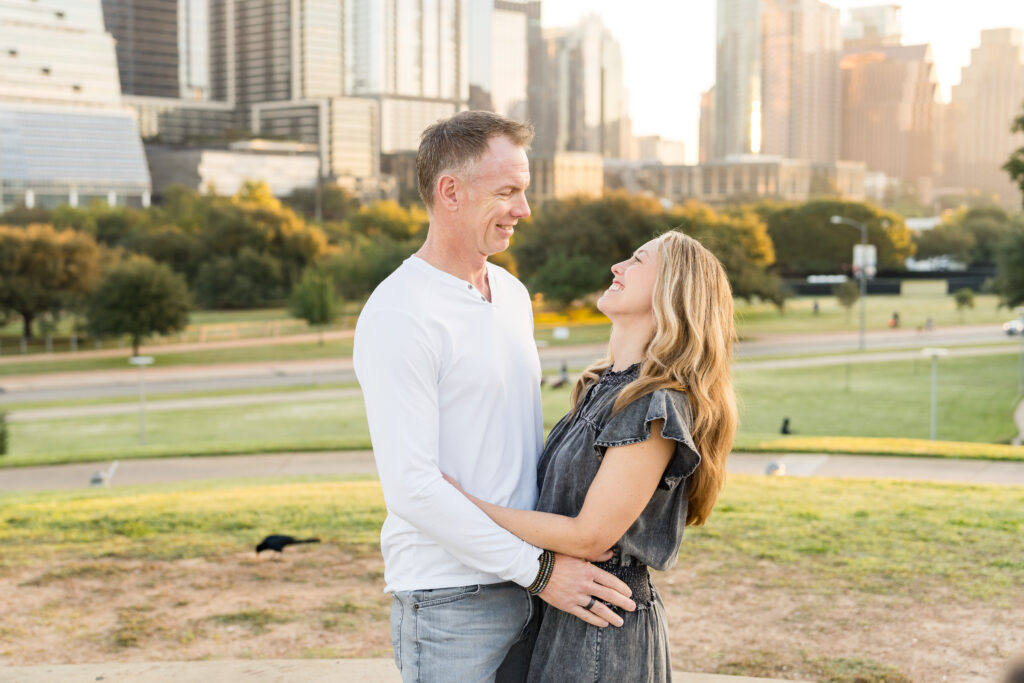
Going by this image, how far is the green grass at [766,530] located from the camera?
7039mm

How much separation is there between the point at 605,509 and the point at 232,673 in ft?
8.87

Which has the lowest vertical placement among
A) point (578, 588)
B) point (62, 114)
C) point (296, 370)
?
point (296, 370)

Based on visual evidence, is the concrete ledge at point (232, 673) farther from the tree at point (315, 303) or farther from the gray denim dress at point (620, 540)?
the tree at point (315, 303)

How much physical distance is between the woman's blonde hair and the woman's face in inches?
2.1

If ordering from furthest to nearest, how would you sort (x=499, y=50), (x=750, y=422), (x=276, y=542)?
(x=499, y=50)
(x=750, y=422)
(x=276, y=542)

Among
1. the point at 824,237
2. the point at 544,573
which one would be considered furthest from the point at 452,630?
the point at 824,237

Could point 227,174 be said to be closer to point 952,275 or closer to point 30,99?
point 30,99

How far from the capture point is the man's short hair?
277 centimetres

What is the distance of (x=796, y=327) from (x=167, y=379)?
35500 millimetres

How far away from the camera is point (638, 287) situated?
2.91m

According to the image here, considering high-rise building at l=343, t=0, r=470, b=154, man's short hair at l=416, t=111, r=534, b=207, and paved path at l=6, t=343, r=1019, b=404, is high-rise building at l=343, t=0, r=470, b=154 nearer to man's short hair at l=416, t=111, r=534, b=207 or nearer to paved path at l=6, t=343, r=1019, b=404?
paved path at l=6, t=343, r=1019, b=404

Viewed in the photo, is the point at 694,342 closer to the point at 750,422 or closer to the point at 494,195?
the point at 494,195

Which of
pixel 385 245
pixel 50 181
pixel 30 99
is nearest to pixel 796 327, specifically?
pixel 385 245

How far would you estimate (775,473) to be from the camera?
593 inches
